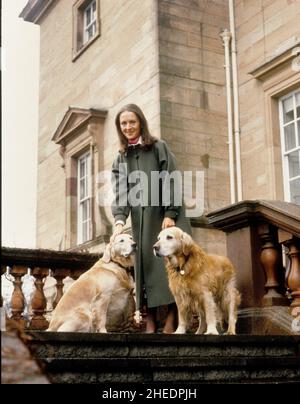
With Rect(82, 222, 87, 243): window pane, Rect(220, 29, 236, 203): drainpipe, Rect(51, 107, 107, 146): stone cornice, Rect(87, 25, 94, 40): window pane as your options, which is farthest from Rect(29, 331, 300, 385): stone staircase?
Rect(87, 25, 94, 40): window pane

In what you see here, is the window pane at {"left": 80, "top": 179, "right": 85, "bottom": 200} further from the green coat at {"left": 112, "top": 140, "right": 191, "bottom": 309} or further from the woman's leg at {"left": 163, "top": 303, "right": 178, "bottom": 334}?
the woman's leg at {"left": 163, "top": 303, "right": 178, "bottom": 334}

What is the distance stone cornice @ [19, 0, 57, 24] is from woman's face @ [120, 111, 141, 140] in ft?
34.7

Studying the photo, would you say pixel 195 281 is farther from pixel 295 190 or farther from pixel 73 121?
pixel 73 121

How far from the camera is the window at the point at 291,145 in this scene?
9.71 metres

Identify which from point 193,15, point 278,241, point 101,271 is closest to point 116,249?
point 101,271

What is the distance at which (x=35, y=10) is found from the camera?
15.5 metres

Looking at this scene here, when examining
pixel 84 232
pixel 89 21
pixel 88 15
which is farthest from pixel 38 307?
pixel 88 15

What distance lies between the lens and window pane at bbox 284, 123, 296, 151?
387 inches

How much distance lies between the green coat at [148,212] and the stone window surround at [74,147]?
6113mm

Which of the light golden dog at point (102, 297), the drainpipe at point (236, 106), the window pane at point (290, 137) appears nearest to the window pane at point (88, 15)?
the drainpipe at point (236, 106)

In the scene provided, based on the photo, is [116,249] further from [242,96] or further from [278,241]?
[242,96]

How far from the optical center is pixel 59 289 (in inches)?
256

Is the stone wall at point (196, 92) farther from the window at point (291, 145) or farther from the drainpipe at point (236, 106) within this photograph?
the window at point (291, 145)

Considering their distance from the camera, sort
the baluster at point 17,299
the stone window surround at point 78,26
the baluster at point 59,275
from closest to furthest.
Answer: the baluster at point 17,299, the baluster at point 59,275, the stone window surround at point 78,26
